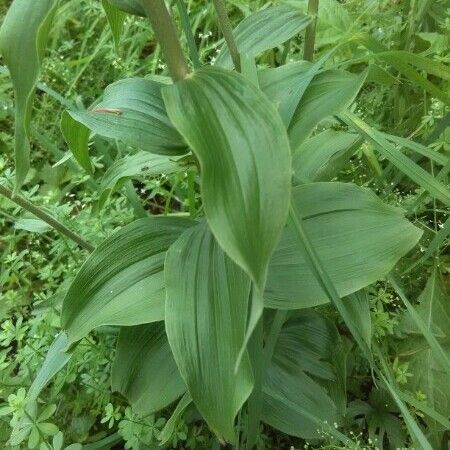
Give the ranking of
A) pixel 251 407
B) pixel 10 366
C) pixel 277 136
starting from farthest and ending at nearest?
pixel 10 366 → pixel 251 407 → pixel 277 136

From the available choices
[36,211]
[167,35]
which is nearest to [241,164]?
[167,35]

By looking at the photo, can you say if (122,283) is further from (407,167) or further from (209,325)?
(407,167)

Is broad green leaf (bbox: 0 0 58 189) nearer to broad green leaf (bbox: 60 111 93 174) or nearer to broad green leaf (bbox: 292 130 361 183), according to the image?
broad green leaf (bbox: 60 111 93 174)

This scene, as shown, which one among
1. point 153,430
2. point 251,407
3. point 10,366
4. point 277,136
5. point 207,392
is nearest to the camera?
point 277,136

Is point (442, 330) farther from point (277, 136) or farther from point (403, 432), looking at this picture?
point (277, 136)

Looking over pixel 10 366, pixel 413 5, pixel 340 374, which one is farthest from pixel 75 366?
pixel 413 5

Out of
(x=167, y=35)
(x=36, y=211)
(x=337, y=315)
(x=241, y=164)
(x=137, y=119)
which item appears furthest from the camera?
(x=337, y=315)
